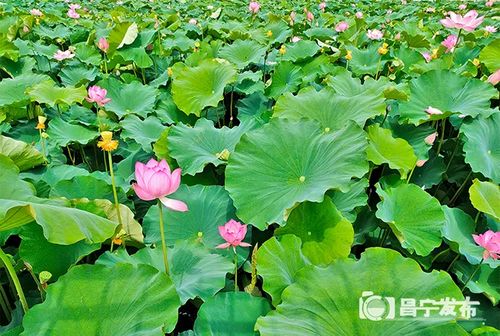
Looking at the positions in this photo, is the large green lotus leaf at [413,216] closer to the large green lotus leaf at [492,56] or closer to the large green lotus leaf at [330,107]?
the large green lotus leaf at [330,107]

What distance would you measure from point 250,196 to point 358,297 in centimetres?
51

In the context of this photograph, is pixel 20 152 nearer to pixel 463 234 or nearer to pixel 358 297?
pixel 358 297

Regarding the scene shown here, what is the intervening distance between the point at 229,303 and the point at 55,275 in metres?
0.47

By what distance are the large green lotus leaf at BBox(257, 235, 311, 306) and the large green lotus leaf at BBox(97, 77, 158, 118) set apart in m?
1.25

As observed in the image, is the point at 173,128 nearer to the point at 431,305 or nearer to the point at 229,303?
the point at 229,303

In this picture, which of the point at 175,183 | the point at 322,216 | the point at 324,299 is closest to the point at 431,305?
the point at 324,299

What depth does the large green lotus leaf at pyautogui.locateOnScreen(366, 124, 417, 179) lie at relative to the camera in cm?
158

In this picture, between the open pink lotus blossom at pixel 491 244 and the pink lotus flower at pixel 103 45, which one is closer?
the open pink lotus blossom at pixel 491 244

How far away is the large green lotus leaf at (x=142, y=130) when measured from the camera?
186 cm

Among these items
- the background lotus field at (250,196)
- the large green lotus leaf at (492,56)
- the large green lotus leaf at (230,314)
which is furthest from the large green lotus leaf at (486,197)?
the large green lotus leaf at (492,56)

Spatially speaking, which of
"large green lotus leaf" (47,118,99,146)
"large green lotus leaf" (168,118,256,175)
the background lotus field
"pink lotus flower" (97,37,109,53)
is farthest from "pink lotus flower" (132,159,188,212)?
"pink lotus flower" (97,37,109,53)

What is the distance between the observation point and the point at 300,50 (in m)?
2.69

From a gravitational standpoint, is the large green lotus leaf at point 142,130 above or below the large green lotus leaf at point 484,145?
below

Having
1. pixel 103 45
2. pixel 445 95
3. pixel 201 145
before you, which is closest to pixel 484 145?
pixel 445 95
